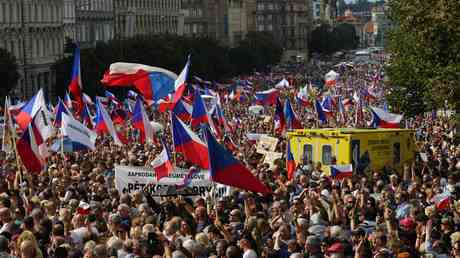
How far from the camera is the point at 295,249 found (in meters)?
12.5

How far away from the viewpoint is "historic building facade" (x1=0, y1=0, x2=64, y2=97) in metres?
72.2

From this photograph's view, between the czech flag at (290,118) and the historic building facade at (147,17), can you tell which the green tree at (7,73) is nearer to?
the czech flag at (290,118)

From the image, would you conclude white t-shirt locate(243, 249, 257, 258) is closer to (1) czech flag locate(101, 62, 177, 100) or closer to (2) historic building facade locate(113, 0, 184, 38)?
(1) czech flag locate(101, 62, 177, 100)

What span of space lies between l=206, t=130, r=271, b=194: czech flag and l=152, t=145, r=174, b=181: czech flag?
2.17 m

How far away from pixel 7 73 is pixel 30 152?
41.8 meters

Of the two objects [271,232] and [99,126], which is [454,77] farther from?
[271,232]

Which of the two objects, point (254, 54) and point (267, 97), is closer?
point (267, 97)

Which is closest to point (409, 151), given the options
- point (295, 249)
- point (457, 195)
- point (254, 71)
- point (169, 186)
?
point (457, 195)

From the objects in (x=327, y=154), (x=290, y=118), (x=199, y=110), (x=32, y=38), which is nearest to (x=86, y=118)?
(x=290, y=118)

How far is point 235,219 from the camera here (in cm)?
1451

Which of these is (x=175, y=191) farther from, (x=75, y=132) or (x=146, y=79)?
(x=146, y=79)

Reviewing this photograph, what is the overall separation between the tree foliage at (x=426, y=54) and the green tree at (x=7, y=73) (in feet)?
85.6

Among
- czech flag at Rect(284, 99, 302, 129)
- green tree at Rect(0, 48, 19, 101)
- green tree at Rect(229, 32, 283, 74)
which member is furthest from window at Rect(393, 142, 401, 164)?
green tree at Rect(229, 32, 283, 74)

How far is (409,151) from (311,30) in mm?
174876
